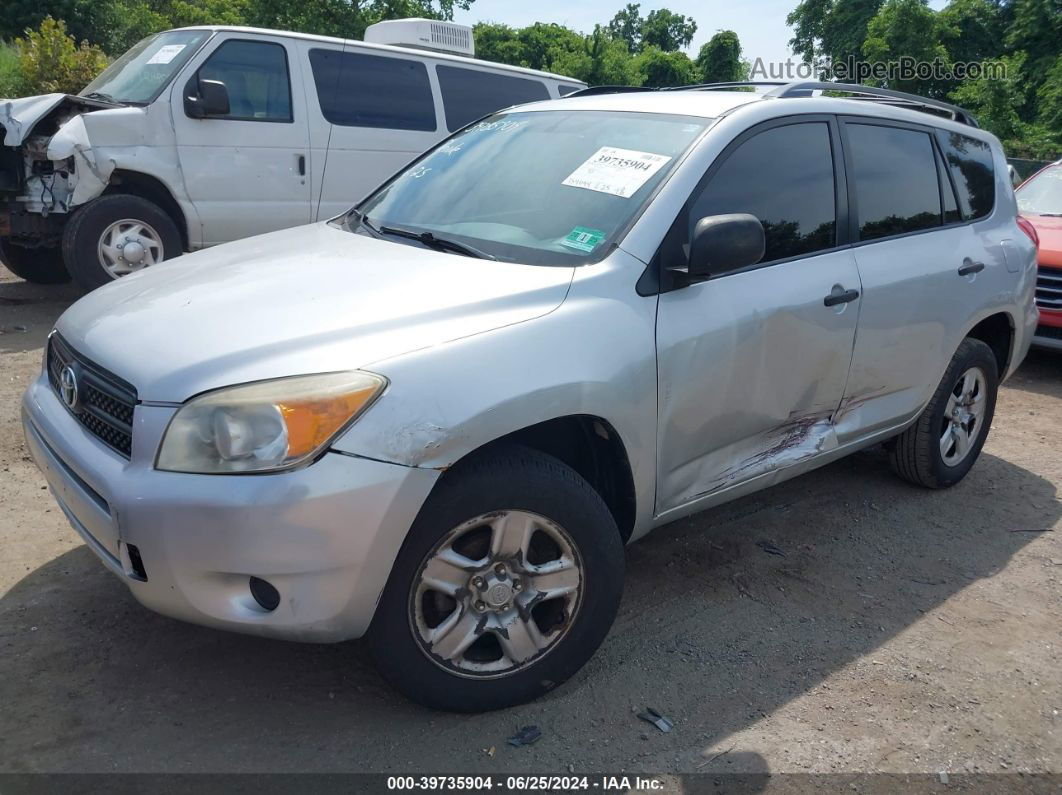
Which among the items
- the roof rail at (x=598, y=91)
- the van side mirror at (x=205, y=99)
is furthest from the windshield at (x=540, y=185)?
the van side mirror at (x=205, y=99)

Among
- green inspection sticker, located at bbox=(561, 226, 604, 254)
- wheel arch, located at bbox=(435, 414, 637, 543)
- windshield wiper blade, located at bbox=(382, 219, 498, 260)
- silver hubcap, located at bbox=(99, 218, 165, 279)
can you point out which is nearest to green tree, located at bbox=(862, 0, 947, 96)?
silver hubcap, located at bbox=(99, 218, 165, 279)

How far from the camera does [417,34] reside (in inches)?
332

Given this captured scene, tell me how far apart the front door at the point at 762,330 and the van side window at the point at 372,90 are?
4974mm

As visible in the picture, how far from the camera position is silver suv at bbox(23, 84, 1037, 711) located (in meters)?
2.35

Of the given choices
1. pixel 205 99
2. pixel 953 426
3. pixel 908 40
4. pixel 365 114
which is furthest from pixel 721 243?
pixel 908 40

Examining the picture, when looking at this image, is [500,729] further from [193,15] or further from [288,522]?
[193,15]

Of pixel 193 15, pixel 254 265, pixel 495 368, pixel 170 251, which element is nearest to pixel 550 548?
pixel 495 368

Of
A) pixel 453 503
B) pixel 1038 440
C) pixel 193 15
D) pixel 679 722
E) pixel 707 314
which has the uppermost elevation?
pixel 193 15

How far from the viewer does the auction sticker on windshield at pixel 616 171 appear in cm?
318

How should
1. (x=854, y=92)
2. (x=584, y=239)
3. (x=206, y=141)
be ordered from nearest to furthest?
1. (x=584, y=239)
2. (x=854, y=92)
3. (x=206, y=141)

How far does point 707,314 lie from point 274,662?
1.79 m

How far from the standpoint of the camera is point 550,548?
2781 millimetres

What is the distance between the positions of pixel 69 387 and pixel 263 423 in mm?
856

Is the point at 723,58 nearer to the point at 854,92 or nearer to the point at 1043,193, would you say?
the point at 1043,193
